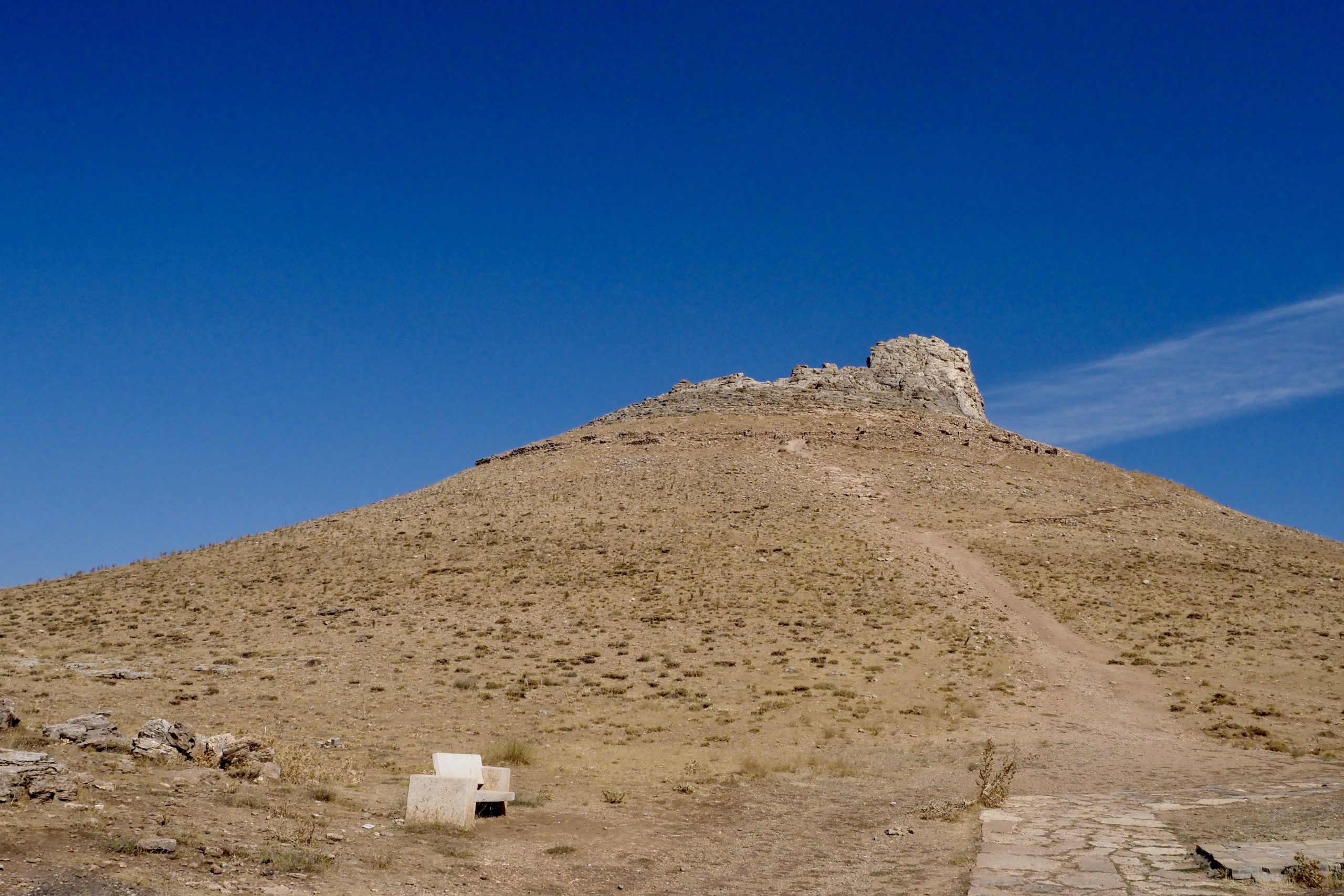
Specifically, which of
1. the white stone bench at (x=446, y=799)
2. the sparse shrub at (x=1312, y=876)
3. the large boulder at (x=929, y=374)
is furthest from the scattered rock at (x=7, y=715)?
the large boulder at (x=929, y=374)

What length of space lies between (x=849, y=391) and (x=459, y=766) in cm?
4775

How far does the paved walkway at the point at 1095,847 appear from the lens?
27.9 feet

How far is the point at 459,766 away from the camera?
40.6 ft

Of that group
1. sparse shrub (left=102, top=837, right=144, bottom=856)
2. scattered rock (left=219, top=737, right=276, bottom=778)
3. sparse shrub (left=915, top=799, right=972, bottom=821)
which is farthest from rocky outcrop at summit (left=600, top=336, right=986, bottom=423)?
sparse shrub (left=102, top=837, right=144, bottom=856)

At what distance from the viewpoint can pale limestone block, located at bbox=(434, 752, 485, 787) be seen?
1219 centimetres

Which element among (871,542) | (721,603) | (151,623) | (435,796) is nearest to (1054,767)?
(435,796)

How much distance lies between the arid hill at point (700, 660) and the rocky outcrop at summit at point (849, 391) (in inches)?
182

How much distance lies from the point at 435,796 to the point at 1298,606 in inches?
1197

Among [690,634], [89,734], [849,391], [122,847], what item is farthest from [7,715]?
[849,391]

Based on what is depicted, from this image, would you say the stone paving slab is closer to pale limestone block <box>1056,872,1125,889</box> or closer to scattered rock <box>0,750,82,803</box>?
pale limestone block <box>1056,872,1125,889</box>

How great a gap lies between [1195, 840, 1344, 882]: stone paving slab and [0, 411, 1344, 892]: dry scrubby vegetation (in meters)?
2.35

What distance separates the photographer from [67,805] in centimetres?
899

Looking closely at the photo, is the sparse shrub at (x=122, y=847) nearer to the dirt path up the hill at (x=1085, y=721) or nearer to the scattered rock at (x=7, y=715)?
the scattered rock at (x=7, y=715)

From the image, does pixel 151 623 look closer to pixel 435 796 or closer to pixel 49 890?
pixel 435 796
